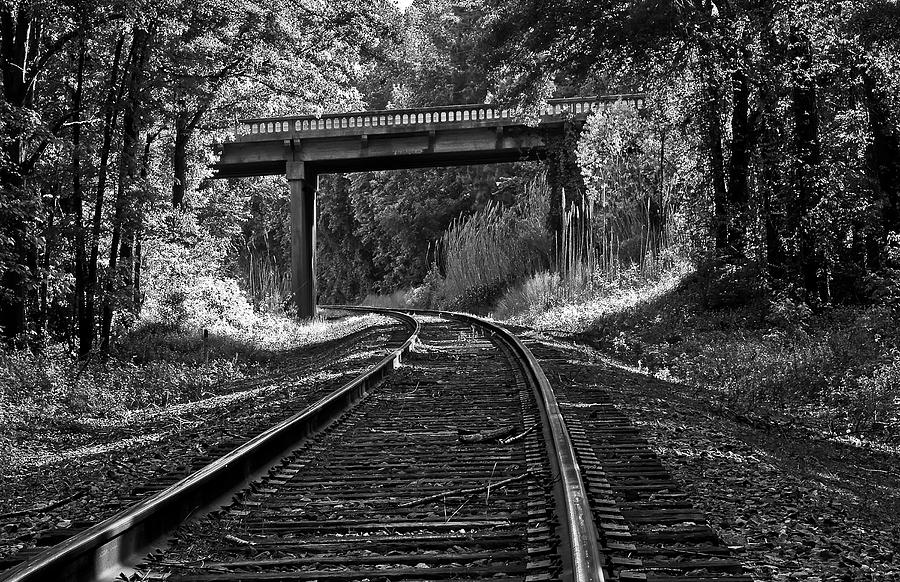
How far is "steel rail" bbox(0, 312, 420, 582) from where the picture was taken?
341 cm

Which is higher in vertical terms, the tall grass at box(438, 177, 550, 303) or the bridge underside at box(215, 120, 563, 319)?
the bridge underside at box(215, 120, 563, 319)

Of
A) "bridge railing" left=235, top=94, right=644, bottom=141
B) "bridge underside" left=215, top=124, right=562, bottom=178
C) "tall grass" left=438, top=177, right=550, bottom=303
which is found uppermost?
"bridge railing" left=235, top=94, right=644, bottom=141

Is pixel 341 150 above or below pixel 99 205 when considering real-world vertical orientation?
above

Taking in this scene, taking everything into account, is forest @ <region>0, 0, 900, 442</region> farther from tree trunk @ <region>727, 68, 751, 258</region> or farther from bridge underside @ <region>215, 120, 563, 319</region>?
bridge underside @ <region>215, 120, 563, 319</region>

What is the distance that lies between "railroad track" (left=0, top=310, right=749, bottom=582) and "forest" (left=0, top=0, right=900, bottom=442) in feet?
12.4

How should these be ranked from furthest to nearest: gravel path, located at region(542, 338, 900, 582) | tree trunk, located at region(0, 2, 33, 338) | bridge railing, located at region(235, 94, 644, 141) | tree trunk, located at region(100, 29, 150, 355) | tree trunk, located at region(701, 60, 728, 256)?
bridge railing, located at region(235, 94, 644, 141) → tree trunk, located at region(701, 60, 728, 256) → tree trunk, located at region(100, 29, 150, 355) → tree trunk, located at region(0, 2, 33, 338) → gravel path, located at region(542, 338, 900, 582)

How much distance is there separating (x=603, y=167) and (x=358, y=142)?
12211 millimetres

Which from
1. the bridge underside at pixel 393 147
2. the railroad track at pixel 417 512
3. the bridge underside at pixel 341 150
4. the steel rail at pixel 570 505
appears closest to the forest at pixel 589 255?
the railroad track at pixel 417 512

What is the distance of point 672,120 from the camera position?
18156 millimetres

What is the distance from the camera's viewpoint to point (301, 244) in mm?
32875

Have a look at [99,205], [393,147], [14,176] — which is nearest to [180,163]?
[99,205]

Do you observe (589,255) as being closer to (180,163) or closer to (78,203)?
(180,163)

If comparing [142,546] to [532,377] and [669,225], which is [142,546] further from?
[669,225]

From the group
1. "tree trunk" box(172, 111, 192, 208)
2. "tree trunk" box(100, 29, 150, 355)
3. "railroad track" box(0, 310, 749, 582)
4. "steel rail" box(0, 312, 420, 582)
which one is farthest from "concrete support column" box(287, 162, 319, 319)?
"steel rail" box(0, 312, 420, 582)
